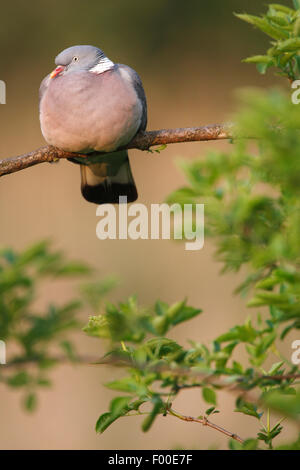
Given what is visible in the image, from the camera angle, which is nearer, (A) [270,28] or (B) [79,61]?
(A) [270,28]

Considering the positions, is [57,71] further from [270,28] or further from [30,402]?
[30,402]

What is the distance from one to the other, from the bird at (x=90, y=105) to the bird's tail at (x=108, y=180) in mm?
232

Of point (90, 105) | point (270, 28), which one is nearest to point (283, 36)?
point (270, 28)

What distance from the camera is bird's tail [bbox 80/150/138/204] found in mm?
1952

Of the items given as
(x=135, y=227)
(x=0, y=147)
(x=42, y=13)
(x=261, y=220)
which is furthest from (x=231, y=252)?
(x=42, y=13)

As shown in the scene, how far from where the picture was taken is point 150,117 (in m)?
3.10

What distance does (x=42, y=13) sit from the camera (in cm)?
326

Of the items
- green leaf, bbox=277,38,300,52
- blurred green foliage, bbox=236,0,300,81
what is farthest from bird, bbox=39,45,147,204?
green leaf, bbox=277,38,300,52

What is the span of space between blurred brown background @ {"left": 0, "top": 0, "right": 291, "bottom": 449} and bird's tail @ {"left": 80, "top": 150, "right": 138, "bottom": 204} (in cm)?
96

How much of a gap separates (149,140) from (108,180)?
506mm

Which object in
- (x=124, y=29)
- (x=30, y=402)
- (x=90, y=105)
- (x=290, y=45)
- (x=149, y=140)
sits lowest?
(x=30, y=402)

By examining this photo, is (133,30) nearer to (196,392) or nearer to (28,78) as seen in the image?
(28,78)

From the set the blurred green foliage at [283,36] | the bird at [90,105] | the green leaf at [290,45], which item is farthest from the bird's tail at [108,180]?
the green leaf at [290,45]

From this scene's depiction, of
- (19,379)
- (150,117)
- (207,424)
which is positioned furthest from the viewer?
(150,117)
